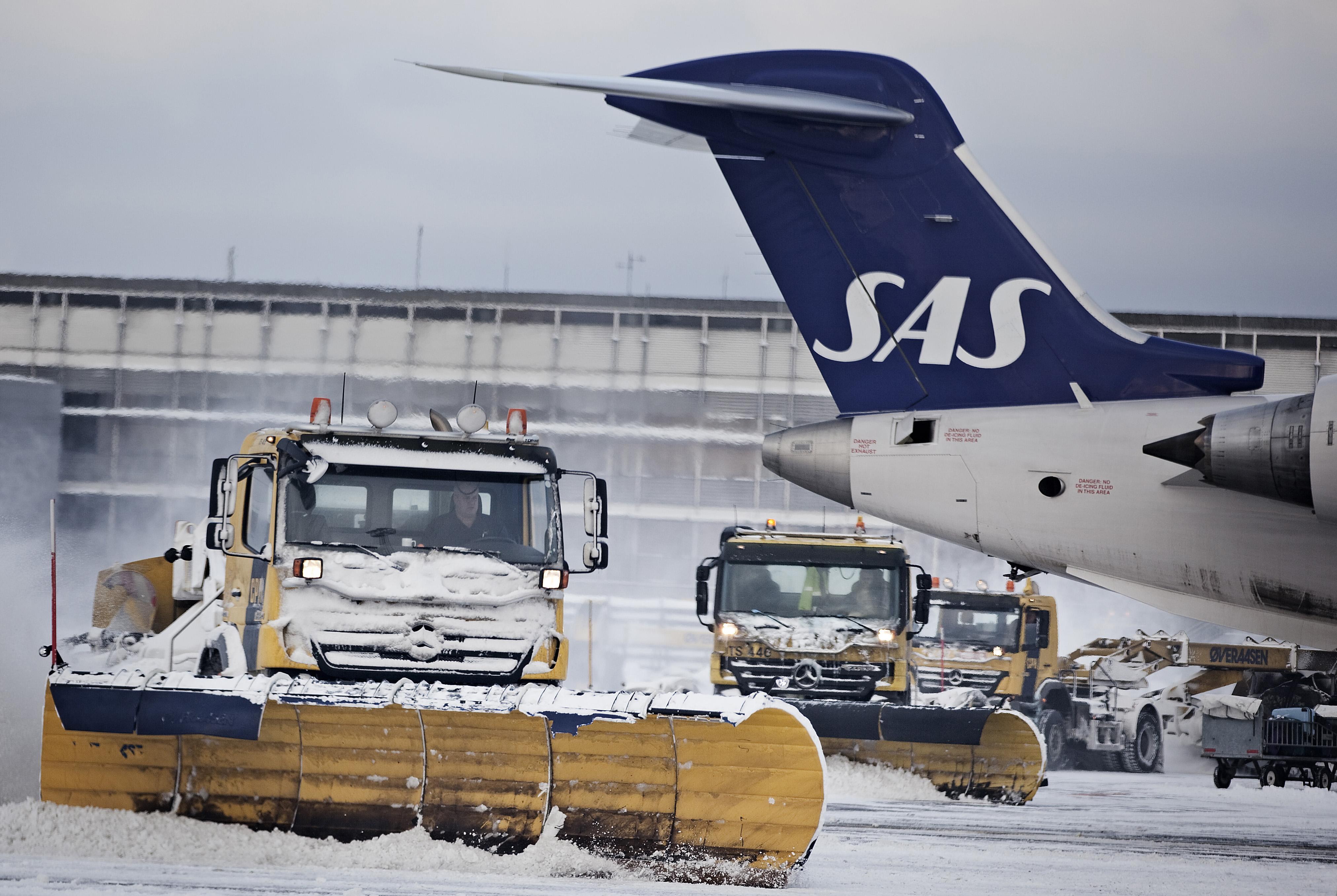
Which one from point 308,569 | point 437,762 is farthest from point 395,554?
point 437,762

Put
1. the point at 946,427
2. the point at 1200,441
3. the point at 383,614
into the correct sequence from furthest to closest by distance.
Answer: the point at 383,614 < the point at 946,427 < the point at 1200,441

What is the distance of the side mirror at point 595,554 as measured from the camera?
9.87 m

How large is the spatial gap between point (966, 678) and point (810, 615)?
21.8 ft

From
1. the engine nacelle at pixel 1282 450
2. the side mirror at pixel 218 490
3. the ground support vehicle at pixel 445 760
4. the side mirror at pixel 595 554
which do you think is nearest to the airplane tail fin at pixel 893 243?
the engine nacelle at pixel 1282 450

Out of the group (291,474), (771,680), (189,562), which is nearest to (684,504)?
(771,680)

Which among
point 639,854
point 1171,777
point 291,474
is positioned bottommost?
point 1171,777

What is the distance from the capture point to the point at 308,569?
30.0 feet

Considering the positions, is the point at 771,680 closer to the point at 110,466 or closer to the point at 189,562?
the point at 189,562

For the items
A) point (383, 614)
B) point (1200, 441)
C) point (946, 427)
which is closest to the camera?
point (1200, 441)

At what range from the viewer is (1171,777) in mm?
19750

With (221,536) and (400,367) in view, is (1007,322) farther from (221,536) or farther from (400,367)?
(400,367)

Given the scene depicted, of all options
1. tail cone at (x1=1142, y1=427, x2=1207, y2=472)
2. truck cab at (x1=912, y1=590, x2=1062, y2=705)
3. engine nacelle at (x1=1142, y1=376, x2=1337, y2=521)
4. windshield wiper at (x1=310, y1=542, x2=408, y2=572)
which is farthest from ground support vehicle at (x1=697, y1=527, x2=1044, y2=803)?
engine nacelle at (x1=1142, y1=376, x2=1337, y2=521)

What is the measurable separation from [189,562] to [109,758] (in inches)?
197

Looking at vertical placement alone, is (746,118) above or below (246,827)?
above
